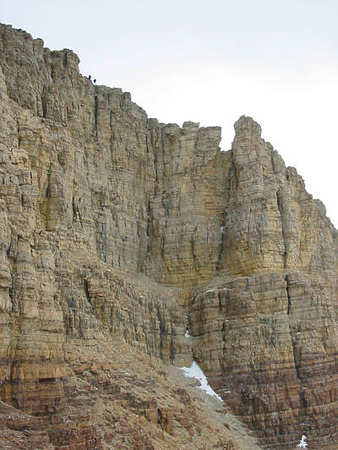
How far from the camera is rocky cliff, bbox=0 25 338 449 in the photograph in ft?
124

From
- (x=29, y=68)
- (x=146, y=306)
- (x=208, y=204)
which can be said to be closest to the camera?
(x=29, y=68)

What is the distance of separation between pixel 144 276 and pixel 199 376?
39.8ft

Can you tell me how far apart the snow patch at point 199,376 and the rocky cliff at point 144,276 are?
60cm

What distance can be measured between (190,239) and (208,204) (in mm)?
4528

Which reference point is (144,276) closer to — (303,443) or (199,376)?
(199,376)

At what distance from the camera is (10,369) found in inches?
1398

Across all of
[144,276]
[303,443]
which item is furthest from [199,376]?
[144,276]

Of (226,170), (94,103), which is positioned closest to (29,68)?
(94,103)

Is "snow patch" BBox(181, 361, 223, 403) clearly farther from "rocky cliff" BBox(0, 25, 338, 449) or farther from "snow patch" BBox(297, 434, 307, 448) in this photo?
"snow patch" BBox(297, 434, 307, 448)

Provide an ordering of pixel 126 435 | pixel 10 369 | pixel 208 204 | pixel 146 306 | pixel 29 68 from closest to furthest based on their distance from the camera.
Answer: pixel 10 369
pixel 126 435
pixel 29 68
pixel 146 306
pixel 208 204

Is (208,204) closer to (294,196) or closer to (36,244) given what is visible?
(294,196)

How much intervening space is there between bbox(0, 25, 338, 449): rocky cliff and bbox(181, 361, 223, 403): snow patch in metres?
0.60

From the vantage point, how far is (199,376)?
58.8 meters

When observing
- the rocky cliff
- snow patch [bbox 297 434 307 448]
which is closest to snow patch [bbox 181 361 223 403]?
the rocky cliff
